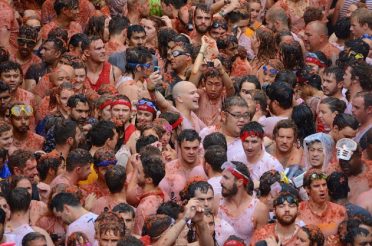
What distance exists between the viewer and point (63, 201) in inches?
592

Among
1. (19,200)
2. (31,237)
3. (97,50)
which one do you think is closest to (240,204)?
(19,200)

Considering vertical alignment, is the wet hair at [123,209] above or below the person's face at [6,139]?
above

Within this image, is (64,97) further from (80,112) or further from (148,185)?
(148,185)

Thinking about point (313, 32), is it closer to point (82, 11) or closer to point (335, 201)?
point (82, 11)

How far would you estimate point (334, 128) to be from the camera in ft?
55.0

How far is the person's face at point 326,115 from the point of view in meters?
17.4

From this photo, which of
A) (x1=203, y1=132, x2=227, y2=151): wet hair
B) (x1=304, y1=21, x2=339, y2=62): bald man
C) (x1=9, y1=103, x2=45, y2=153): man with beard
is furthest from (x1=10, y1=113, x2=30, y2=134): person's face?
(x1=304, y1=21, x2=339, y2=62): bald man

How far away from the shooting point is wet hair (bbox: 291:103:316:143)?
1745cm

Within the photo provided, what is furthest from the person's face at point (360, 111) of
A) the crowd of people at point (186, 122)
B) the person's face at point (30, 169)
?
the person's face at point (30, 169)

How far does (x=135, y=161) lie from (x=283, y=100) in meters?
2.40

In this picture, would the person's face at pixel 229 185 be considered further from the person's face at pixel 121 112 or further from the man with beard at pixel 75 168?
the person's face at pixel 121 112

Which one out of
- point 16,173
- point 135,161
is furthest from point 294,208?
point 16,173

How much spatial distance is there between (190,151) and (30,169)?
1612mm

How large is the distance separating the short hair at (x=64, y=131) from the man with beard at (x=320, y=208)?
2.72 metres
